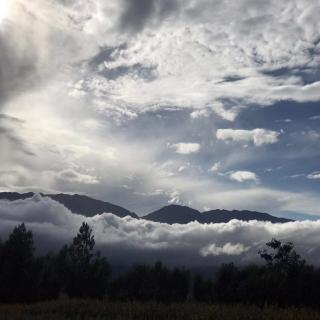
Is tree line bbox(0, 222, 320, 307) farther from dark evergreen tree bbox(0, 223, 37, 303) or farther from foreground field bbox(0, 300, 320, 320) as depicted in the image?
foreground field bbox(0, 300, 320, 320)

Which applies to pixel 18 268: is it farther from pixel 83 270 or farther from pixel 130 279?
pixel 130 279

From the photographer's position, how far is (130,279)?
12012cm

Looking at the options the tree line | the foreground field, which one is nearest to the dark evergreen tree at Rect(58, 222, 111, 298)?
the tree line

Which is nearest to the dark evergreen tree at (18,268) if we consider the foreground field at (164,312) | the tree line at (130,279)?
the tree line at (130,279)

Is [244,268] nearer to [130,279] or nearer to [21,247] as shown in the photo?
[130,279]

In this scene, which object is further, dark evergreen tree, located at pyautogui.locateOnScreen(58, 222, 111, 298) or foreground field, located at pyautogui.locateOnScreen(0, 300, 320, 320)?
dark evergreen tree, located at pyautogui.locateOnScreen(58, 222, 111, 298)

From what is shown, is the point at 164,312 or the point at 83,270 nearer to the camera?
the point at 164,312

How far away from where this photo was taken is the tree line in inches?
3329

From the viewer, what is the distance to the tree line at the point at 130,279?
8456 centimetres

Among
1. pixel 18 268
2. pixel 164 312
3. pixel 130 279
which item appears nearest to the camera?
pixel 164 312

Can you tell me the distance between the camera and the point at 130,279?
12012cm

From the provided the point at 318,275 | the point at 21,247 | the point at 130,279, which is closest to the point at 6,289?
the point at 21,247

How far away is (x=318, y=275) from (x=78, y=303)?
254 ft

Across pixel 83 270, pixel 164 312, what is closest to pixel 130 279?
pixel 83 270
